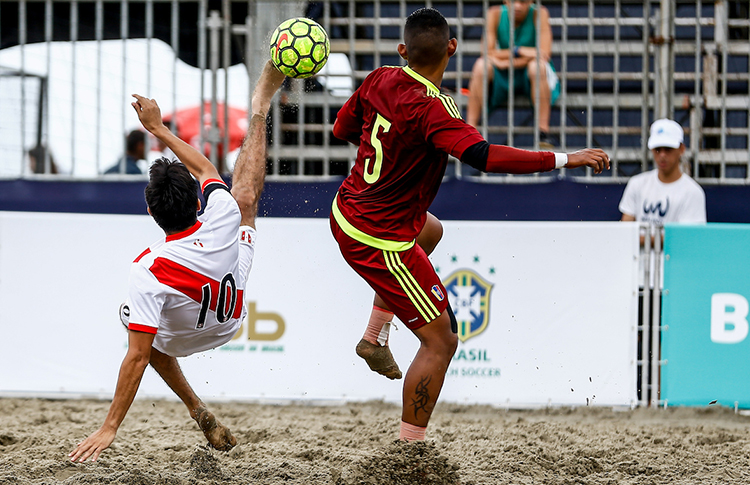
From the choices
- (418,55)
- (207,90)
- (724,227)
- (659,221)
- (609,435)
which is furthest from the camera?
(207,90)

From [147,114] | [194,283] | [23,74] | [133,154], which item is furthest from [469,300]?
[23,74]

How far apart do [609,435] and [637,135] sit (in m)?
3.23

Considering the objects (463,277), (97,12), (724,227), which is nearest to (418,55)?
(463,277)

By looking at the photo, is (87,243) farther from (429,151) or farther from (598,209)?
(598,209)

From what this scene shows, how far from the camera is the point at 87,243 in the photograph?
7105mm

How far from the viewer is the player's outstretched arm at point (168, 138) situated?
4.61 metres

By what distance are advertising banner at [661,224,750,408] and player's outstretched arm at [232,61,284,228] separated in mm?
3475

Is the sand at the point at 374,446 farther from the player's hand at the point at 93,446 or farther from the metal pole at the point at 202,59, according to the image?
the metal pole at the point at 202,59

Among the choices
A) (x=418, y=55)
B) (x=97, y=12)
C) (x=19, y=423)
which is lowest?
(x=19, y=423)

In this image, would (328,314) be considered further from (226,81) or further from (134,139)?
(134,139)

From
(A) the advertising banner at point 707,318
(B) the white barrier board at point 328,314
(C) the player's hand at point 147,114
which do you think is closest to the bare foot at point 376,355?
(C) the player's hand at point 147,114

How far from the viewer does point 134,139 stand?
26.2ft

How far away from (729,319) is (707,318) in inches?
6.4

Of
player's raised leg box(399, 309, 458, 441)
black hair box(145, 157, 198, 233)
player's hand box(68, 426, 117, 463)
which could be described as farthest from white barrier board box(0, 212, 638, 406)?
player's hand box(68, 426, 117, 463)
